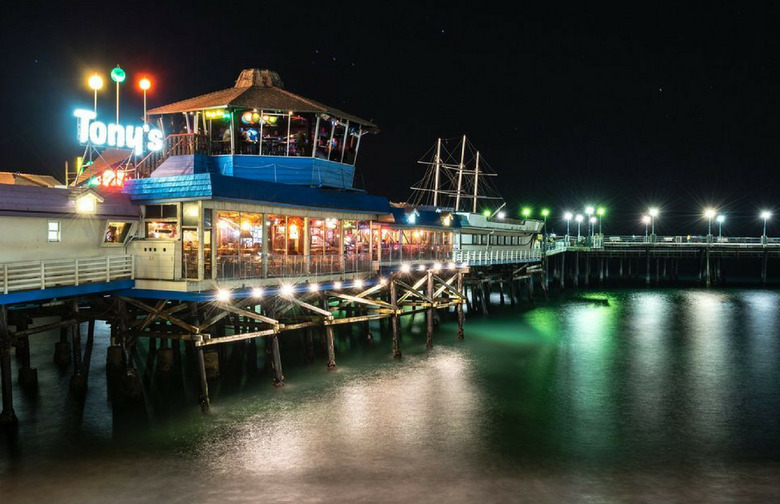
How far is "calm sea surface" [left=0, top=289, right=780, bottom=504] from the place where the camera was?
1606cm

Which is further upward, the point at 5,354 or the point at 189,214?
the point at 189,214

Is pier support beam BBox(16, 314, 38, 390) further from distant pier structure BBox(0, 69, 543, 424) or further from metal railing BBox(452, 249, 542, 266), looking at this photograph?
metal railing BBox(452, 249, 542, 266)

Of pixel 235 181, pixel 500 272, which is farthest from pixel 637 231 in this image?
pixel 235 181

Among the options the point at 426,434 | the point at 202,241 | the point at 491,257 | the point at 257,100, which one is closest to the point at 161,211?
the point at 202,241

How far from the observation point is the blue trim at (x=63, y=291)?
18.3m

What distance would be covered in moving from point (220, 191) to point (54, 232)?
574 cm

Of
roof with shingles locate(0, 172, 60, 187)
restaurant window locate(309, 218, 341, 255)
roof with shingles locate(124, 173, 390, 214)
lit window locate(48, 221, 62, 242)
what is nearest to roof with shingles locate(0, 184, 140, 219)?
lit window locate(48, 221, 62, 242)

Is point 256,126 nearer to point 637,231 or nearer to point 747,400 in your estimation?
point 747,400

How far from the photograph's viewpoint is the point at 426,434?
20.2 meters

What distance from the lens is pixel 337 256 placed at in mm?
27750

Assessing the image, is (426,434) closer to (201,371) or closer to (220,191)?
(201,371)

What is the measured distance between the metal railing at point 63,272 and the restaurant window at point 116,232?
93cm

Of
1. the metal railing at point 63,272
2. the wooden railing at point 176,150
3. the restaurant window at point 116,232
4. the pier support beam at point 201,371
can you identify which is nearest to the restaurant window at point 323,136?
the wooden railing at point 176,150

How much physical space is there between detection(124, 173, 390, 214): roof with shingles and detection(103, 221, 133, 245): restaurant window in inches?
41.9
